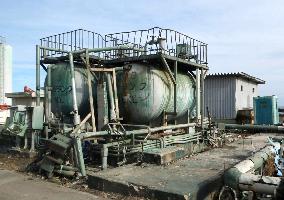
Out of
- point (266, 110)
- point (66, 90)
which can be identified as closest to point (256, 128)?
point (266, 110)

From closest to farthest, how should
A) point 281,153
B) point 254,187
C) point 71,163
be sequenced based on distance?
1. point 254,187
2. point 71,163
3. point 281,153

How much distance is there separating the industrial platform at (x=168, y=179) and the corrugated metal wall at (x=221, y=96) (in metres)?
13.2

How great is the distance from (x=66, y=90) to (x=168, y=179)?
247 inches

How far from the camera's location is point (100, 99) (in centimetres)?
1184

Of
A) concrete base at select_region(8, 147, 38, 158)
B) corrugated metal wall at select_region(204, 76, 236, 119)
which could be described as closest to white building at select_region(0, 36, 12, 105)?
corrugated metal wall at select_region(204, 76, 236, 119)

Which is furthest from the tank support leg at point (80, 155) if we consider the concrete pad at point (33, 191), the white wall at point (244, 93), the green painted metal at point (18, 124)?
the white wall at point (244, 93)

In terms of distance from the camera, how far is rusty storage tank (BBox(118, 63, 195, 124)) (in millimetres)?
11977

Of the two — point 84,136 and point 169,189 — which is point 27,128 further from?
point 169,189

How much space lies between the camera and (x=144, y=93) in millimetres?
11945

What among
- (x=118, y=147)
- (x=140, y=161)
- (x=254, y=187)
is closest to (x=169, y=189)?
(x=254, y=187)

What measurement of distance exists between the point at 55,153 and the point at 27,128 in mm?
3294

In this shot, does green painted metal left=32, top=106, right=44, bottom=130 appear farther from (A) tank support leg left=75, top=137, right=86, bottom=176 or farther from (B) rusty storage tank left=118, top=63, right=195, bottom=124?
(A) tank support leg left=75, top=137, right=86, bottom=176

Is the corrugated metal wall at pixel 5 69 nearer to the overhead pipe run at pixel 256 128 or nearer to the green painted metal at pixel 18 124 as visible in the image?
the overhead pipe run at pixel 256 128

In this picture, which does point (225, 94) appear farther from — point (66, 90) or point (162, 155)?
point (162, 155)
